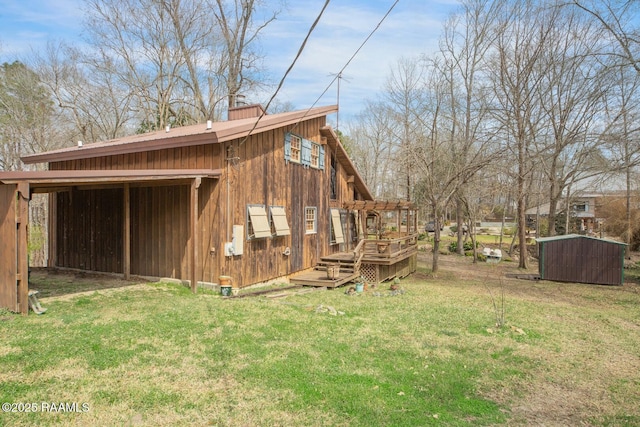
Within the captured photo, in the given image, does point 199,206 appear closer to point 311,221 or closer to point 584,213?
point 311,221

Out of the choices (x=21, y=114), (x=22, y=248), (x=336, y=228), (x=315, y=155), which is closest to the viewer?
(x=22, y=248)

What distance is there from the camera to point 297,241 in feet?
43.7

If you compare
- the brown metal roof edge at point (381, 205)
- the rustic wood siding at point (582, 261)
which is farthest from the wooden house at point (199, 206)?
the rustic wood siding at point (582, 261)

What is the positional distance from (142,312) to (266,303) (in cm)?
253

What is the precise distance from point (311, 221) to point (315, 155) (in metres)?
2.38

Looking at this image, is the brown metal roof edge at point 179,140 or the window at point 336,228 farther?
the window at point 336,228

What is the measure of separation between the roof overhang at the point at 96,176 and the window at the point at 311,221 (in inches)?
193

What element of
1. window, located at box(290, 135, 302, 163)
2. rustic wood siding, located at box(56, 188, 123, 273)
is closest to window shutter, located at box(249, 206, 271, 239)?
window, located at box(290, 135, 302, 163)

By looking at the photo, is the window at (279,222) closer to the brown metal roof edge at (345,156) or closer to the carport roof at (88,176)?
the carport roof at (88,176)

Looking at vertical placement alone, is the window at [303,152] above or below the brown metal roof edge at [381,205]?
above

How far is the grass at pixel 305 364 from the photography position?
408cm

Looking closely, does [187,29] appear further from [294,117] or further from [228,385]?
[228,385]

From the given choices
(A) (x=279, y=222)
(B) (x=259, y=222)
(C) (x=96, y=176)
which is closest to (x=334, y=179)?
(A) (x=279, y=222)

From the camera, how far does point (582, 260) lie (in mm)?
15312
